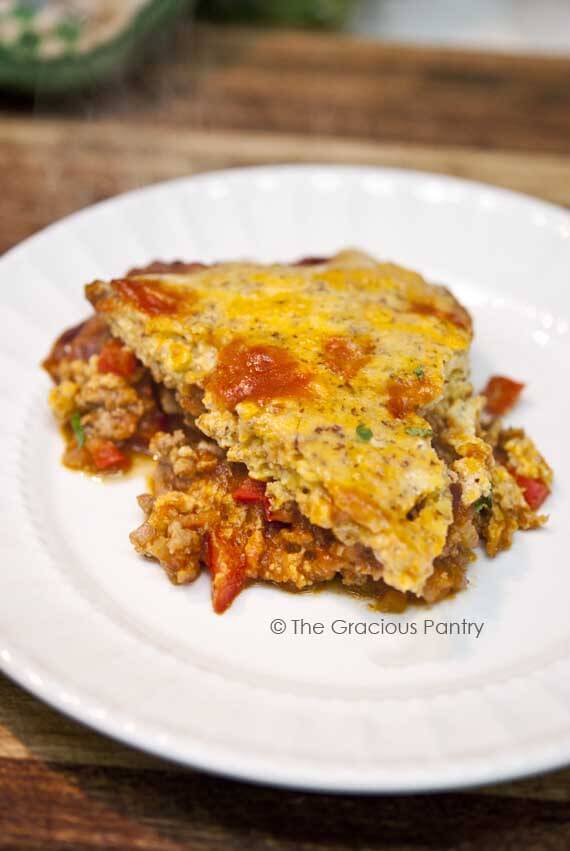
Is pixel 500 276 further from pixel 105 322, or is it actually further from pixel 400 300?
pixel 105 322

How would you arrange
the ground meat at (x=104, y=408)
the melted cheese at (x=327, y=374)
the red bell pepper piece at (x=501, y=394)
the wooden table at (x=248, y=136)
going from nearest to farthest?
the wooden table at (x=248, y=136), the melted cheese at (x=327, y=374), the ground meat at (x=104, y=408), the red bell pepper piece at (x=501, y=394)

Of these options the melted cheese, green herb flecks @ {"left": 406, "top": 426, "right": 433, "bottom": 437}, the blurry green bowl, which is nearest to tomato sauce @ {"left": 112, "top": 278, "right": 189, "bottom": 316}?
the melted cheese

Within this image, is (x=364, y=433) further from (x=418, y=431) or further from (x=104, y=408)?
(x=104, y=408)

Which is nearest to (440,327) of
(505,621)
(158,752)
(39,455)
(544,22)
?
(505,621)

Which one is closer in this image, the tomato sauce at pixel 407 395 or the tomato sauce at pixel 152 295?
the tomato sauce at pixel 407 395

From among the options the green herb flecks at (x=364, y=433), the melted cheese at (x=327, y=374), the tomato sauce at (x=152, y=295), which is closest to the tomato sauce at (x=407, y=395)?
the melted cheese at (x=327, y=374)

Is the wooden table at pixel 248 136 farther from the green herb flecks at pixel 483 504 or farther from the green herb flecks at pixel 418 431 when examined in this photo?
the green herb flecks at pixel 418 431

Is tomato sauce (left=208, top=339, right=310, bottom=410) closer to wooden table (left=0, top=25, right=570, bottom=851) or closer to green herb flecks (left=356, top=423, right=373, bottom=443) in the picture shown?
green herb flecks (left=356, top=423, right=373, bottom=443)
